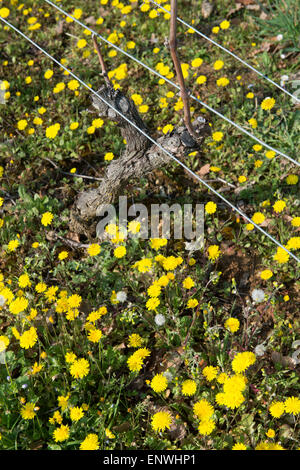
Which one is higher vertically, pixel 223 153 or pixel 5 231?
pixel 223 153

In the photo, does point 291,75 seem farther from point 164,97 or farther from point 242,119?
point 164,97

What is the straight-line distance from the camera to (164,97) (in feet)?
12.5

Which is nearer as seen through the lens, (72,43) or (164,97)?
(164,97)

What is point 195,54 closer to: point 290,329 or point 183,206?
point 183,206

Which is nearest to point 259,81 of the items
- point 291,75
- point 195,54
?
point 291,75

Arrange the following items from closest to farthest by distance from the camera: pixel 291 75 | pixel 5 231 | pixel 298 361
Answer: pixel 298 361 < pixel 5 231 < pixel 291 75

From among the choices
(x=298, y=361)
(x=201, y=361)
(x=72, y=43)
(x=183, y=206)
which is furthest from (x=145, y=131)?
(x=72, y=43)

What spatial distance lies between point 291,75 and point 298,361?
2516mm

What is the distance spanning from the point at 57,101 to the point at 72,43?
0.90m

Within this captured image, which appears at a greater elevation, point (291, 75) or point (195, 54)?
point (195, 54)

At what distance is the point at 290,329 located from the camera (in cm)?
255

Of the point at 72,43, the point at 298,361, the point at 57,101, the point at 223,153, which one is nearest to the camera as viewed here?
the point at 298,361

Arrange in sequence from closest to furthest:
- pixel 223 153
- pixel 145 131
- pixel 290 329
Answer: pixel 290 329 → pixel 145 131 → pixel 223 153

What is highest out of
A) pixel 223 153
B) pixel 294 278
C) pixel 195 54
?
pixel 195 54
